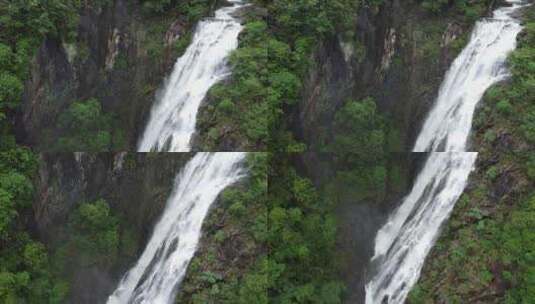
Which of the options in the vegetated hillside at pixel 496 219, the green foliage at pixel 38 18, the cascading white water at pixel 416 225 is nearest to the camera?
the vegetated hillside at pixel 496 219

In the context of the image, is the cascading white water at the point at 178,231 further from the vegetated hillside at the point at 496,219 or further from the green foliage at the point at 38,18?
the vegetated hillside at the point at 496,219

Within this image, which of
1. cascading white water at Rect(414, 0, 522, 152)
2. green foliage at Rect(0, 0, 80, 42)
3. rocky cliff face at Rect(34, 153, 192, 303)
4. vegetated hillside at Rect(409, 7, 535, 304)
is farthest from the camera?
cascading white water at Rect(414, 0, 522, 152)

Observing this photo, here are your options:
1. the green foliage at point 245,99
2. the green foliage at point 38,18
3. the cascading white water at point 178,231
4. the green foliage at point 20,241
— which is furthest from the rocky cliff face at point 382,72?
the green foliage at point 20,241

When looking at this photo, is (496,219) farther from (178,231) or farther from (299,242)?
(178,231)

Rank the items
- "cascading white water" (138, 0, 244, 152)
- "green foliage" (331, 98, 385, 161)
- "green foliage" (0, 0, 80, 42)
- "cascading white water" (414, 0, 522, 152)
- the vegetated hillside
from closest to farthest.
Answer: "green foliage" (331, 98, 385, 161), the vegetated hillside, "green foliage" (0, 0, 80, 42), "cascading white water" (138, 0, 244, 152), "cascading white water" (414, 0, 522, 152)

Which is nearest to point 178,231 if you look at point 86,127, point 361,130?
point 86,127

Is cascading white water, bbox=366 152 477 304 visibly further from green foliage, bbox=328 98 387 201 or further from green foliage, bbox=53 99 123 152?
green foliage, bbox=53 99 123 152

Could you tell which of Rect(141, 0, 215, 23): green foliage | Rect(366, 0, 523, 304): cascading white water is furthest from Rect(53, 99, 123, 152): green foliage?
Rect(366, 0, 523, 304): cascading white water
